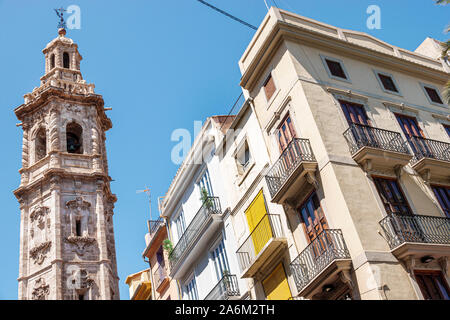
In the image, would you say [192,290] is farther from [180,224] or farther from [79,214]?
[79,214]

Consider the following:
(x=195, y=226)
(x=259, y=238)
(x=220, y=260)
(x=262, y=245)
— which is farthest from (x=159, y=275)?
(x=262, y=245)

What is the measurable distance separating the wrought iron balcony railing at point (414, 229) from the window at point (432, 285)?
2.63ft

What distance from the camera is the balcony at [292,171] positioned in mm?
15234

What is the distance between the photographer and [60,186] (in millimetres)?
38844

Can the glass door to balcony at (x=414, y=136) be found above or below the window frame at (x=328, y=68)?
below

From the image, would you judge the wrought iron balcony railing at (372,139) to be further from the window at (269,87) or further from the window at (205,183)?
the window at (205,183)

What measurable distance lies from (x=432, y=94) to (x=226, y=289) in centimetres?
1000

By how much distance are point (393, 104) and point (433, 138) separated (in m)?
1.75

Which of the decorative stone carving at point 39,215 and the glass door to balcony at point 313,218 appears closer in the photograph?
the glass door to balcony at point 313,218


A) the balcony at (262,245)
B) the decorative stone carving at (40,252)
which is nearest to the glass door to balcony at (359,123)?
the balcony at (262,245)

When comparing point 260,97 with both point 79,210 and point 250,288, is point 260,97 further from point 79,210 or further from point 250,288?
point 79,210
